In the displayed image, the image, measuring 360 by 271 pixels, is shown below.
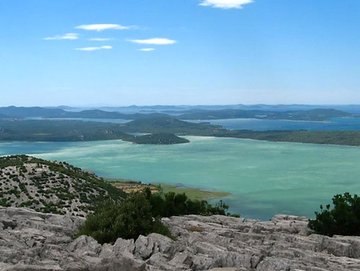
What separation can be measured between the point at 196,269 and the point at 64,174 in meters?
59.4

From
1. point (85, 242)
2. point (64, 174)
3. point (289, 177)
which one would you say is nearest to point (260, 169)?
point (289, 177)

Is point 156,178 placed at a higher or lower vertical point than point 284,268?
lower

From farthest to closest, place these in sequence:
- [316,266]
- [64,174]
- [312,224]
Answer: [64,174] < [312,224] < [316,266]

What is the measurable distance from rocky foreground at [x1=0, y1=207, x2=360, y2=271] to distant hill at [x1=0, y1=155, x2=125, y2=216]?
29147 mm

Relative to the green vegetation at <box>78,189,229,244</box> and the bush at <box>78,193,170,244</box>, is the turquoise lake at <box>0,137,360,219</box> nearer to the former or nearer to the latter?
the green vegetation at <box>78,189,229,244</box>

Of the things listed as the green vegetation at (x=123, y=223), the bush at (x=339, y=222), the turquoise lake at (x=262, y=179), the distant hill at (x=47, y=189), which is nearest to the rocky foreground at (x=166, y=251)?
the green vegetation at (x=123, y=223)

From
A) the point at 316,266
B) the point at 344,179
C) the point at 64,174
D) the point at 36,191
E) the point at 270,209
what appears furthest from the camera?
the point at 344,179

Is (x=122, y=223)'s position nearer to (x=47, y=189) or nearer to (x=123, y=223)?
(x=123, y=223)

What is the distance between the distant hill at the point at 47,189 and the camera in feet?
201

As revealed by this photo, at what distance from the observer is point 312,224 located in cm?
3706

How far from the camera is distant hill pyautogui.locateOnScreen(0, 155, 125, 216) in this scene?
61406mm

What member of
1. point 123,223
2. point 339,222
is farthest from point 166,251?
point 339,222

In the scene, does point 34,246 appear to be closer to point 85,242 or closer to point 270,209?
point 85,242

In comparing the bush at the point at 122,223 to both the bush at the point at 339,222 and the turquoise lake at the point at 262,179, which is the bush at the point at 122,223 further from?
the turquoise lake at the point at 262,179
